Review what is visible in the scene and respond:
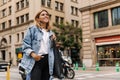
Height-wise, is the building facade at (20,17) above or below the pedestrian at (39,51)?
above

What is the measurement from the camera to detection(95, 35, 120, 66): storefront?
2658cm

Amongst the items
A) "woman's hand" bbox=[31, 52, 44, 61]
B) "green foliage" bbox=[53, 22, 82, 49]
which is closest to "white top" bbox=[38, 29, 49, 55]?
"woman's hand" bbox=[31, 52, 44, 61]

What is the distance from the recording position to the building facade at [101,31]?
26906 mm

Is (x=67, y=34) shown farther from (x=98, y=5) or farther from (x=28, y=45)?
(x=28, y=45)

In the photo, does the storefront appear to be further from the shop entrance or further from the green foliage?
the green foliage

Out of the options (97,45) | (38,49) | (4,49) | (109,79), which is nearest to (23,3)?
(4,49)

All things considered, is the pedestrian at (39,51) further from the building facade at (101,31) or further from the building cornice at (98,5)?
the building cornice at (98,5)

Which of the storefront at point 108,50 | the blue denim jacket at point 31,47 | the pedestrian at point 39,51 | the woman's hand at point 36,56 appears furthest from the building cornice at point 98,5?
the woman's hand at point 36,56

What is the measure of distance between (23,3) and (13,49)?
813 centimetres

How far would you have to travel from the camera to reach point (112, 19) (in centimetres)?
2758

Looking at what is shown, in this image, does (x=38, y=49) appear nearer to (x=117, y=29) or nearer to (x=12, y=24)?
(x=117, y=29)

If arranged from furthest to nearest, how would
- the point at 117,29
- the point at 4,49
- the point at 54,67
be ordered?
the point at 4,49 → the point at 117,29 → the point at 54,67

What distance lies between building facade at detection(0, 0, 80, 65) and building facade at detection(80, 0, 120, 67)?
12.5 meters

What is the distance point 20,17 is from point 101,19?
20.7m
